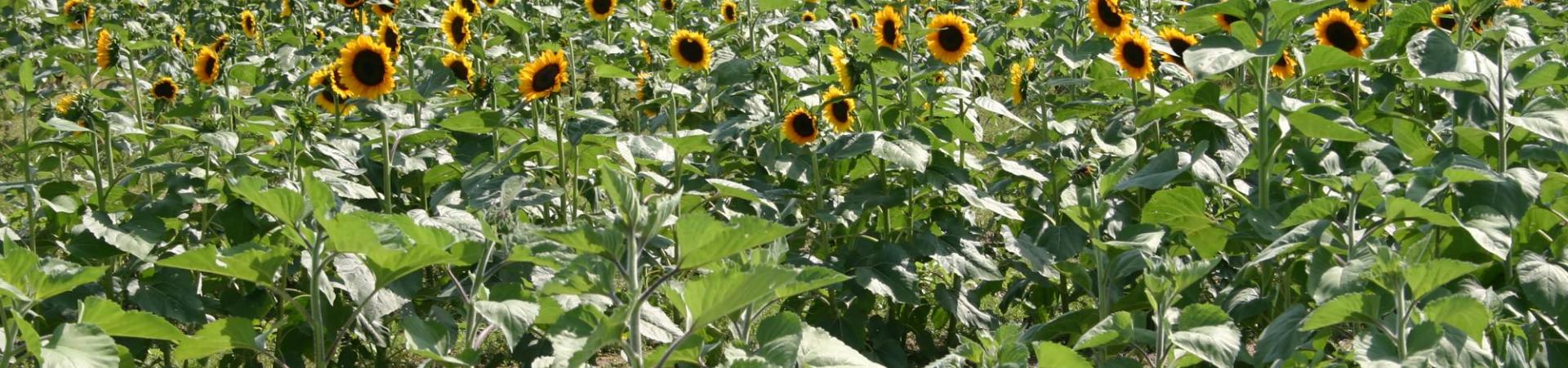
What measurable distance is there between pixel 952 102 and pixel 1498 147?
2.09 meters

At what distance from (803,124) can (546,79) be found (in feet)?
2.39

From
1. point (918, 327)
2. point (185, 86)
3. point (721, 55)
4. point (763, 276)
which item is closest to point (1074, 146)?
point (918, 327)

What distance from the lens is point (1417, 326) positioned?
84.6 inches

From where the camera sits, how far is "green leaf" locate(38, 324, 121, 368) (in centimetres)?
222

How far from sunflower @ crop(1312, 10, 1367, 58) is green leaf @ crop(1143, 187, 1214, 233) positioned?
1340 mm

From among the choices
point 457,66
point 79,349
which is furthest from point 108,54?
point 79,349

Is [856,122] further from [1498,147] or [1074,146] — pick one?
[1498,147]

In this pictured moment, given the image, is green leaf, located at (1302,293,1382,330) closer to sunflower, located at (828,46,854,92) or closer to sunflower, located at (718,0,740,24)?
sunflower, located at (828,46,854,92)

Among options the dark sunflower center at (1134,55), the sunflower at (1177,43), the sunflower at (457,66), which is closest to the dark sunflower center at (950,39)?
the dark sunflower center at (1134,55)

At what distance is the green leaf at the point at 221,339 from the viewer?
251cm

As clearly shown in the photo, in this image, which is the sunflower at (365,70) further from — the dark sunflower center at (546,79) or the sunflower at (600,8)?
the sunflower at (600,8)

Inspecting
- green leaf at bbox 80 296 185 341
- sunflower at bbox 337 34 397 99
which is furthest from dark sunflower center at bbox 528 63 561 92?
green leaf at bbox 80 296 185 341

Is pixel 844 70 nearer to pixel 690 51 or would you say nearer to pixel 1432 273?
pixel 690 51

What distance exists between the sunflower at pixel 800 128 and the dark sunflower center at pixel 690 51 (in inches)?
33.7
